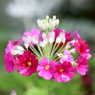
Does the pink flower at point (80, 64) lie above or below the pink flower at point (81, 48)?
below

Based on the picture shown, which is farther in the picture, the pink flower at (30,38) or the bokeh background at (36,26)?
the bokeh background at (36,26)

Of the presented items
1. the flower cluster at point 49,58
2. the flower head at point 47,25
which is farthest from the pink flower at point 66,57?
the flower head at point 47,25

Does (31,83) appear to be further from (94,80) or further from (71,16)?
(71,16)

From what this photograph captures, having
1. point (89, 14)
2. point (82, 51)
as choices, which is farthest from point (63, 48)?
point (89, 14)

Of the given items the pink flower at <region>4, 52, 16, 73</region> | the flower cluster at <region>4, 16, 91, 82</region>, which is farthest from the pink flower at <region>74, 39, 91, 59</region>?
the pink flower at <region>4, 52, 16, 73</region>

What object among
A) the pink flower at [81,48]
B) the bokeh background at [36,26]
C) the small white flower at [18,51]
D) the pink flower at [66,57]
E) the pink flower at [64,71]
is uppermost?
the bokeh background at [36,26]

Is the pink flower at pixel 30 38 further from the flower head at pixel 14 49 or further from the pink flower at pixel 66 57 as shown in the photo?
the pink flower at pixel 66 57

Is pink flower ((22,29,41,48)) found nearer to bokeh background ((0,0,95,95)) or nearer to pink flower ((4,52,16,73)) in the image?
pink flower ((4,52,16,73))

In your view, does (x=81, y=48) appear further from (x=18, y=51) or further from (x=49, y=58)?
(x=18, y=51)
